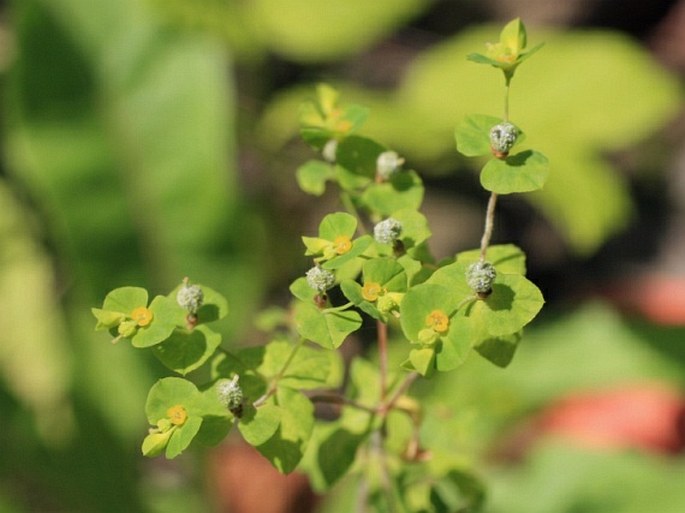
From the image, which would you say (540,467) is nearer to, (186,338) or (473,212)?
(473,212)

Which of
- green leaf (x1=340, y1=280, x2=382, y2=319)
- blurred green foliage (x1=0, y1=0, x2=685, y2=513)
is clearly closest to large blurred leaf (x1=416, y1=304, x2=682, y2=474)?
blurred green foliage (x1=0, y1=0, x2=685, y2=513)

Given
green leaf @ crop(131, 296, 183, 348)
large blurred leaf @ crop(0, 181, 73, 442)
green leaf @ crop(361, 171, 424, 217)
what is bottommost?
large blurred leaf @ crop(0, 181, 73, 442)

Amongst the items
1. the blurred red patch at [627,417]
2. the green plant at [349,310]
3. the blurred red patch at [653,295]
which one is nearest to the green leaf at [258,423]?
the green plant at [349,310]

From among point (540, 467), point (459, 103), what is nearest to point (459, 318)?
point (540, 467)

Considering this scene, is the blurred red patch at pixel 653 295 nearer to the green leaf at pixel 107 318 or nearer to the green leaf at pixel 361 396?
the green leaf at pixel 361 396

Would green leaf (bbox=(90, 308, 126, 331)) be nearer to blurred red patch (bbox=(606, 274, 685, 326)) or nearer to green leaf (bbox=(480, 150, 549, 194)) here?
green leaf (bbox=(480, 150, 549, 194))

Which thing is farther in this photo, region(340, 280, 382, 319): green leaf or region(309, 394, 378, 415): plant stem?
region(309, 394, 378, 415): plant stem

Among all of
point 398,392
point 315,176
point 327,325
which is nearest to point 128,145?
point 315,176
